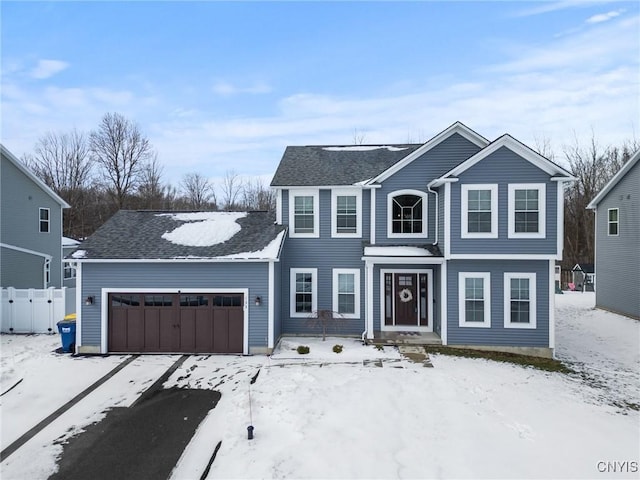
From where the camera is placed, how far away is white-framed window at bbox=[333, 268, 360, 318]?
12.9 metres

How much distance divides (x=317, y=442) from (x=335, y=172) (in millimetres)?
9637

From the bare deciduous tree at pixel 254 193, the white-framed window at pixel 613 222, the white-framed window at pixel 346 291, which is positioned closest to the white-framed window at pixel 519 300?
the white-framed window at pixel 346 291

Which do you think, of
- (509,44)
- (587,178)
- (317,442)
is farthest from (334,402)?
(587,178)

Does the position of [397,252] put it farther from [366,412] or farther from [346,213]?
[366,412]

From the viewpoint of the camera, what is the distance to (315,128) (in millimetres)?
30891

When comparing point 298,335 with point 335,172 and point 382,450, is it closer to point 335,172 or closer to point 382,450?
point 335,172

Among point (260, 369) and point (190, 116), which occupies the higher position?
point (190, 116)

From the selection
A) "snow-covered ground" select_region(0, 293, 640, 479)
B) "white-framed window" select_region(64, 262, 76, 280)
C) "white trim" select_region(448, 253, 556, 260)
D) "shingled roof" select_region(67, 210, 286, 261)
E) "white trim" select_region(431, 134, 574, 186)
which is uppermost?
"white trim" select_region(431, 134, 574, 186)

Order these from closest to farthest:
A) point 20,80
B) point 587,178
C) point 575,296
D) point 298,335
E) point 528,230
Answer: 1. point 528,230
2. point 298,335
3. point 20,80
4. point 575,296
5. point 587,178

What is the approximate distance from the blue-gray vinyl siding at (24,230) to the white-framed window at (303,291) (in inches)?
532

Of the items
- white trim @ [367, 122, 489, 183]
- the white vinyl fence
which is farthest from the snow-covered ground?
white trim @ [367, 122, 489, 183]

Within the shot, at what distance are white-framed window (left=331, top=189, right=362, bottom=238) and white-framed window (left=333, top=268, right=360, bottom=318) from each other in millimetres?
1403

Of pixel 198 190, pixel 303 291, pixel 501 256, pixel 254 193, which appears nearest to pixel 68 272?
pixel 303 291

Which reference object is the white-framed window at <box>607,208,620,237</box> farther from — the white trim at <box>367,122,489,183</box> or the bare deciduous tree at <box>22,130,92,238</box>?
the bare deciduous tree at <box>22,130,92,238</box>
